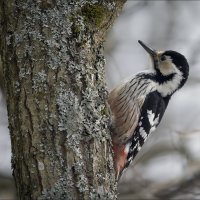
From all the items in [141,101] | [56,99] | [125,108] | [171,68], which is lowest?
[56,99]

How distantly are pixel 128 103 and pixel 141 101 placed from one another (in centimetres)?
14

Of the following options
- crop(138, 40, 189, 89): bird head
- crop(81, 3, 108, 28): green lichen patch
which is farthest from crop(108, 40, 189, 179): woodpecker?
crop(81, 3, 108, 28): green lichen patch

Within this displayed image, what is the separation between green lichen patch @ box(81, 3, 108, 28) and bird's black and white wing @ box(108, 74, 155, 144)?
118cm

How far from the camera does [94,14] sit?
10.4ft

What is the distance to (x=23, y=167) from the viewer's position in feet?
9.09

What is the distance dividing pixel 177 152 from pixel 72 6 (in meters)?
2.78

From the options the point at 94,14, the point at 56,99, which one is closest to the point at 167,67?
the point at 94,14

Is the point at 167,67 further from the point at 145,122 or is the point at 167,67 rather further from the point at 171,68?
the point at 145,122

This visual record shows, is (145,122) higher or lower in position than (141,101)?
lower

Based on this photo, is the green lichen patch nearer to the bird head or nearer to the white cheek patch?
the bird head

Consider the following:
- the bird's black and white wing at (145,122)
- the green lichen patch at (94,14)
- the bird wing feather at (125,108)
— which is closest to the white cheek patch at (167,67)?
the bird's black and white wing at (145,122)

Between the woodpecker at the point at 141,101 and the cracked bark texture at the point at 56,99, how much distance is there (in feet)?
3.49

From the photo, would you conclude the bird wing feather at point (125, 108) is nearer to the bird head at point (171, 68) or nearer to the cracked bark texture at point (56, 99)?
the bird head at point (171, 68)

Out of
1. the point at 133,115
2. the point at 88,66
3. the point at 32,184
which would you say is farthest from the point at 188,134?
the point at 32,184
